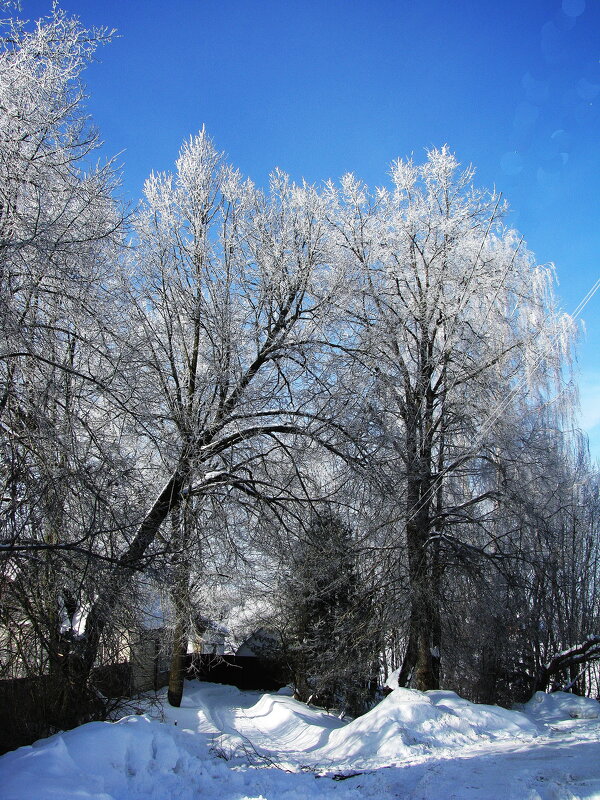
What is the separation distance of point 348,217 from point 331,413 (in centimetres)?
596

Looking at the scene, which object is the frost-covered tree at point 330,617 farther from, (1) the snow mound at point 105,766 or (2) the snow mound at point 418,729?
(1) the snow mound at point 105,766

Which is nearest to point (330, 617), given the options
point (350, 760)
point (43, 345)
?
point (350, 760)

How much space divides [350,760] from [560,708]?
22.7 feet

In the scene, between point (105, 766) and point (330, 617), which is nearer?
point (105, 766)

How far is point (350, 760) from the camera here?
834cm

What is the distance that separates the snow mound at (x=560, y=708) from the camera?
1205 centimetres

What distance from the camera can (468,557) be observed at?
11.9 m

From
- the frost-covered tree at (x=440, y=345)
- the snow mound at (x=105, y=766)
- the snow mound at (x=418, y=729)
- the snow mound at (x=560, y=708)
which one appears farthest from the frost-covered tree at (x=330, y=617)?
the snow mound at (x=105, y=766)

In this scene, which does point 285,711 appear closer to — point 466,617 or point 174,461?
point 466,617

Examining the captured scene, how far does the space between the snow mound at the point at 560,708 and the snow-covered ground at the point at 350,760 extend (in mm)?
104

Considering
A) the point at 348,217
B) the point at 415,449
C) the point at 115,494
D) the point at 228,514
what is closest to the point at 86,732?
the point at 115,494

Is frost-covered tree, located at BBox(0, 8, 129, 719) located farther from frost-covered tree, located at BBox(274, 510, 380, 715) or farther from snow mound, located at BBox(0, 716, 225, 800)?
frost-covered tree, located at BBox(274, 510, 380, 715)

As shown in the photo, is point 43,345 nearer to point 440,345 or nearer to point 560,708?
point 440,345

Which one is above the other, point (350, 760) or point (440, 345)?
point (440, 345)
